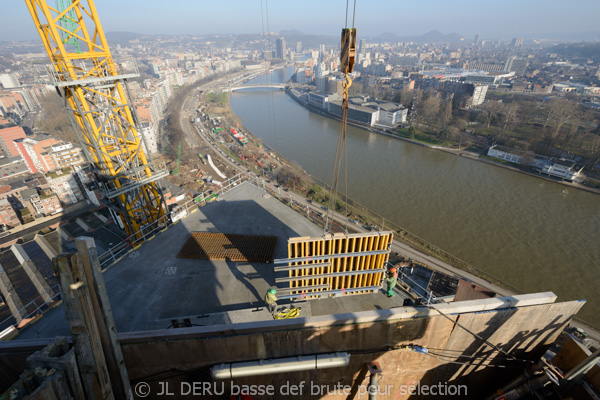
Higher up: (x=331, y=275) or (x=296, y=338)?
(x=331, y=275)

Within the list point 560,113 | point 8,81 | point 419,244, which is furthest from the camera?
point 8,81

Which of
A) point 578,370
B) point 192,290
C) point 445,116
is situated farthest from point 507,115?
point 192,290

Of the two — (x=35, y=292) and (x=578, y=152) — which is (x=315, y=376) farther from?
(x=578, y=152)

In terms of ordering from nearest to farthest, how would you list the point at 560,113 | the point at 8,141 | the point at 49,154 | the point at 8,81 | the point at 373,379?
the point at 373,379 → the point at 49,154 → the point at 560,113 → the point at 8,141 → the point at 8,81

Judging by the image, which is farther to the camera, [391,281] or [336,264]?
[391,281]

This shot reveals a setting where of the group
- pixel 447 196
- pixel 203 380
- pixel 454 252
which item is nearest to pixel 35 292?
pixel 203 380

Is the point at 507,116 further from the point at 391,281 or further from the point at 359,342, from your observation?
the point at 359,342
